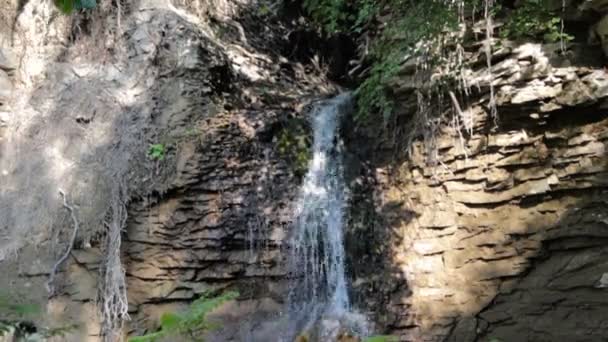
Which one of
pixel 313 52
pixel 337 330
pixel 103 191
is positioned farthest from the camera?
pixel 313 52

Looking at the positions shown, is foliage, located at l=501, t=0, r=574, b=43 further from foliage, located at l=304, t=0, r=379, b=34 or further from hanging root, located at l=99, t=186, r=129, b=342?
hanging root, located at l=99, t=186, r=129, b=342

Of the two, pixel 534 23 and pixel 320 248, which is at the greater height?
pixel 534 23

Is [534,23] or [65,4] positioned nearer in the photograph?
[65,4]

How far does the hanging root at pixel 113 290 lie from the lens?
18.0 ft

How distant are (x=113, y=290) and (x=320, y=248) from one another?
2.26 m

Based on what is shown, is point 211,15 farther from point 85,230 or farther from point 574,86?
point 574,86

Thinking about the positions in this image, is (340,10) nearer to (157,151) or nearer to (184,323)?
(157,151)

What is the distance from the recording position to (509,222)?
17.4 feet

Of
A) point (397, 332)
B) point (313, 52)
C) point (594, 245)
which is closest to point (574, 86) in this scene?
point (594, 245)

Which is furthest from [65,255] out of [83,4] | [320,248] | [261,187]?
[83,4]

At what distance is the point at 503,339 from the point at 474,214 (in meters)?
1.25

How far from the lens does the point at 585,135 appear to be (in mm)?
5027

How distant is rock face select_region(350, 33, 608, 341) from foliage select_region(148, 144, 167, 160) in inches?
97.3

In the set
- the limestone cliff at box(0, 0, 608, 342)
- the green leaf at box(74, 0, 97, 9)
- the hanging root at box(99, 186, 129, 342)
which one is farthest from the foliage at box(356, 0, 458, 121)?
the green leaf at box(74, 0, 97, 9)
